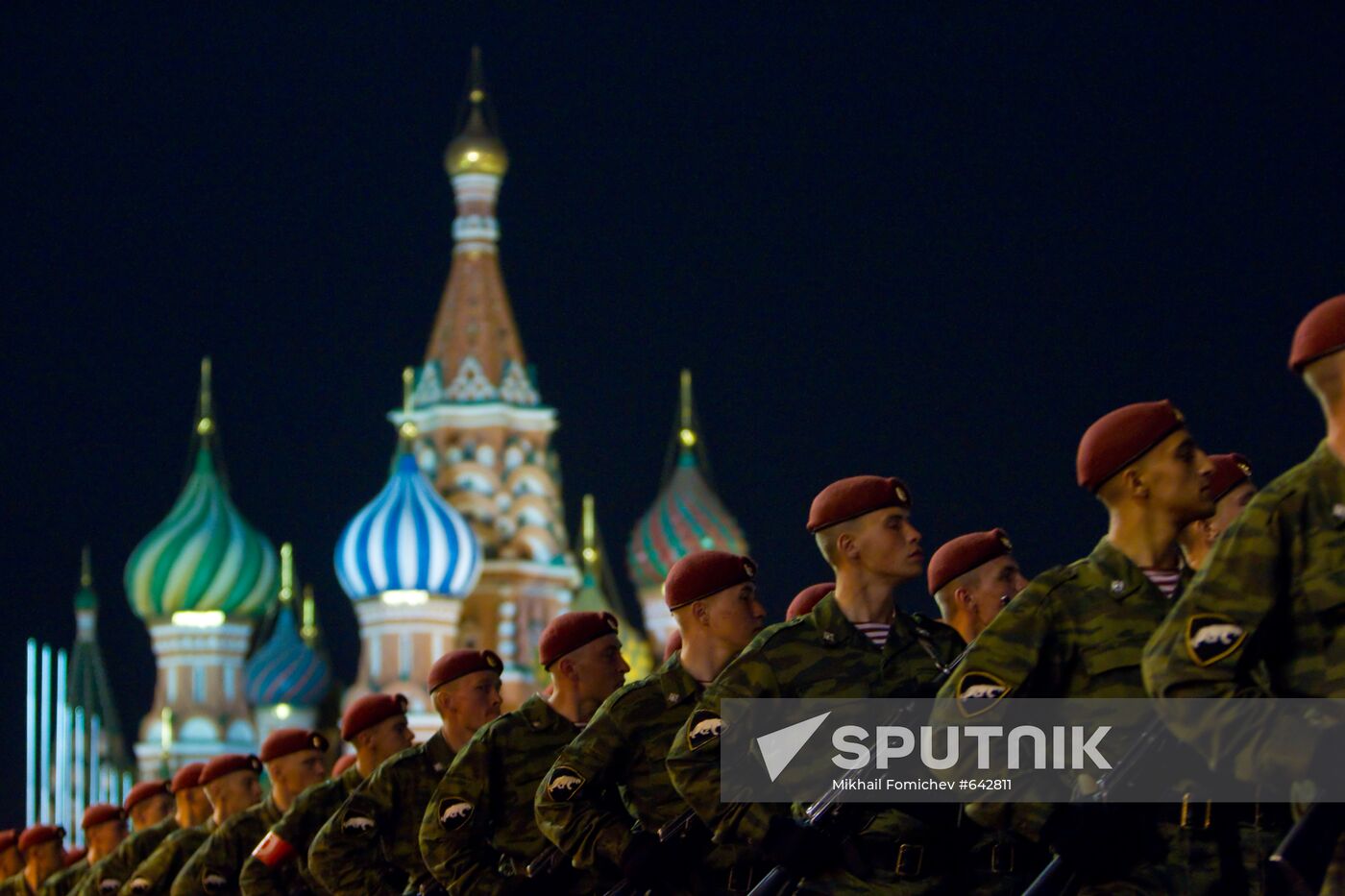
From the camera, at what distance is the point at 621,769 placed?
9.07 meters

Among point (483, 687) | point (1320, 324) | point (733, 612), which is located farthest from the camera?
point (483, 687)

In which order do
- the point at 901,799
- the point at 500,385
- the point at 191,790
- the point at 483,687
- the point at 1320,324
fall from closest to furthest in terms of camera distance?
the point at 1320,324, the point at 901,799, the point at 483,687, the point at 191,790, the point at 500,385

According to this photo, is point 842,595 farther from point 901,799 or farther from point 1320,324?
point 1320,324

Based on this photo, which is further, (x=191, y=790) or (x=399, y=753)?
(x=191, y=790)

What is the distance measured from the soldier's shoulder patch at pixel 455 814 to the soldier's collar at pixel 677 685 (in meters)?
1.37

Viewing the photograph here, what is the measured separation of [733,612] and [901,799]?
5.86ft

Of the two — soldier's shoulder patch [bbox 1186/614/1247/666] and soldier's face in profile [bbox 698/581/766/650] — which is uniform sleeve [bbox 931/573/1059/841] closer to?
soldier's shoulder patch [bbox 1186/614/1247/666]

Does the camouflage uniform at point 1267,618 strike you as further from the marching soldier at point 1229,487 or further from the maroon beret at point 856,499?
the marching soldier at point 1229,487

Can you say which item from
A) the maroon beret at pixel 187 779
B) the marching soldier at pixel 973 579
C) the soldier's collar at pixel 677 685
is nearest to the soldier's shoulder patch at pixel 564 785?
the soldier's collar at pixel 677 685

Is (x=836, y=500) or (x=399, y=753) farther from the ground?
(x=836, y=500)

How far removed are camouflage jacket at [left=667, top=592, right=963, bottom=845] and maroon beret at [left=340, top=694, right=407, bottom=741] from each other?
422cm

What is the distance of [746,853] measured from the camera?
27.8 ft

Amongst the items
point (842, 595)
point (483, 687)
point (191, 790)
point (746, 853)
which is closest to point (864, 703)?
point (842, 595)

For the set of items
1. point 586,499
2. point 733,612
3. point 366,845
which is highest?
point 586,499
